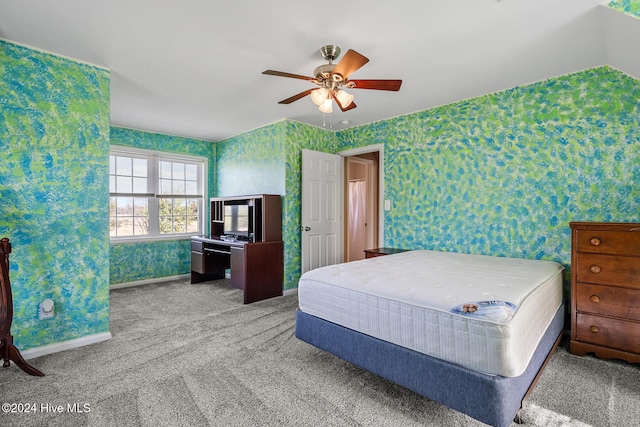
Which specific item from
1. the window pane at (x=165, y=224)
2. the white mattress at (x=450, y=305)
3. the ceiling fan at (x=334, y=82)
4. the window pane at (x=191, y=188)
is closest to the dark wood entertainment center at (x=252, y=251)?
the window pane at (x=165, y=224)

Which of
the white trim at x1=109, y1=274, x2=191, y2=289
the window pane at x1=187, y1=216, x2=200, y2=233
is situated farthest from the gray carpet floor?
the window pane at x1=187, y1=216, x2=200, y2=233

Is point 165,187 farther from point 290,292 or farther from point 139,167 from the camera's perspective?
point 290,292

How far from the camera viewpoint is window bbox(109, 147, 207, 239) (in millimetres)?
4762

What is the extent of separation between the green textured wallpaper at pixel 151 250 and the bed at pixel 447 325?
3.63m

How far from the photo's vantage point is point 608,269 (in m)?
2.29

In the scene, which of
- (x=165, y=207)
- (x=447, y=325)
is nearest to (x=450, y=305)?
(x=447, y=325)

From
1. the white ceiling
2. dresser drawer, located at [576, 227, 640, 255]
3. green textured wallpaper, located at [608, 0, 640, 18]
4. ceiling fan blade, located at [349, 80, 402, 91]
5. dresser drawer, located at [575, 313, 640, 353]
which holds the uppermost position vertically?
the white ceiling

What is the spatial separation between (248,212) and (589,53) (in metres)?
3.96

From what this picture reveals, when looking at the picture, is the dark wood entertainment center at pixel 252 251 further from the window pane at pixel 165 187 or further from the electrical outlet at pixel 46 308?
the electrical outlet at pixel 46 308

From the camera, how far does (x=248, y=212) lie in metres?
4.43

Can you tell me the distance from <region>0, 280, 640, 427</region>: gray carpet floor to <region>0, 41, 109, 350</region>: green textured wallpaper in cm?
37

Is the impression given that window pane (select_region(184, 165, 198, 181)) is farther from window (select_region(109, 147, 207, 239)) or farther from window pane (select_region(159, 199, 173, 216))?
window pane (select_region(159, 199, 173, 216))

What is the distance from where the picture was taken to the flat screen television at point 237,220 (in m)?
4.45

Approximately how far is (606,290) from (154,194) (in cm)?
564
